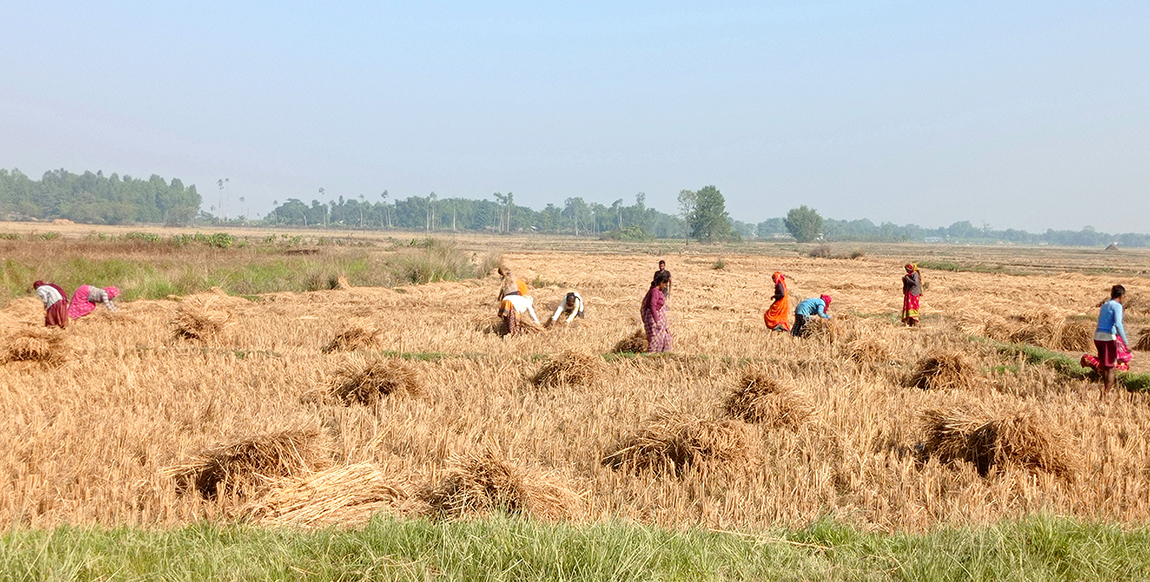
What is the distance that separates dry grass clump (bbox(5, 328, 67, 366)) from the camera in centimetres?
1112

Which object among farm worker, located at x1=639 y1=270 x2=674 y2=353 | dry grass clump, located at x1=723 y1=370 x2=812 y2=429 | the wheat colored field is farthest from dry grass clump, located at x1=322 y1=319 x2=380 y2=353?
dry grass clump, located at x1=723 y1=370 x2=812 y2=429

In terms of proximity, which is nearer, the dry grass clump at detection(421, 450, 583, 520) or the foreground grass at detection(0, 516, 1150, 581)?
the foreground grass at detection(0, 516, 1150, 581)

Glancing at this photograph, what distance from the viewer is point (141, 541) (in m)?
4.60

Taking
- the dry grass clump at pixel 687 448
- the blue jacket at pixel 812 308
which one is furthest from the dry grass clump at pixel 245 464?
the blue jacket at pixel 812 308

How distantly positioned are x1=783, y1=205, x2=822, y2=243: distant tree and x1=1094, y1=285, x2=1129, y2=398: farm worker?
150 meters

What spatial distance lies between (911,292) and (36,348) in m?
15.8

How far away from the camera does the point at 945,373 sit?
409 inches

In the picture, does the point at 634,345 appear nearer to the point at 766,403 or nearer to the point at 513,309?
the point at 513,309

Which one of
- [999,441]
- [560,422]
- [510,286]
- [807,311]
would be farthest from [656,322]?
[999,441]

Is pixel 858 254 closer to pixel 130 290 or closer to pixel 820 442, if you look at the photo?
pixel 130 290

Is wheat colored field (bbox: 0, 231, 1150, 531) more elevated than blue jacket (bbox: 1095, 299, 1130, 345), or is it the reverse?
blue jacket (bbox: 1095, 299, 1130, 345)

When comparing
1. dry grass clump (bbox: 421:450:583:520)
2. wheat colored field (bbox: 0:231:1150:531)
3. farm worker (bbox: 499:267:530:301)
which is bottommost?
wheat colored field (bbox: 0:231:1150:531)

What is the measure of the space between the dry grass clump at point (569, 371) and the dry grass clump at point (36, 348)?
6.87 m

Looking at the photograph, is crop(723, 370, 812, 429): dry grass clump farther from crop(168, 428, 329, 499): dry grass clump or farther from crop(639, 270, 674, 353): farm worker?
crop(168, 428, 329, 499): dry grass clump
